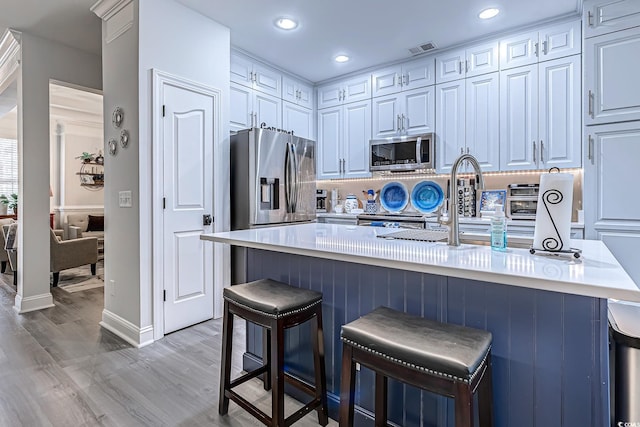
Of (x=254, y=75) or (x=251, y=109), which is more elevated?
(x=254, y=75)

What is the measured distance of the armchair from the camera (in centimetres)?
423

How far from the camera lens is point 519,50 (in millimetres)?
3242

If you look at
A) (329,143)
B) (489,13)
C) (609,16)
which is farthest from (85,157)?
(609,16)

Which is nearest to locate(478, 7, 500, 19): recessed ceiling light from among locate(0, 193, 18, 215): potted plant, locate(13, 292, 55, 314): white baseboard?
locate(13, 292, 55, 314): white baseboard

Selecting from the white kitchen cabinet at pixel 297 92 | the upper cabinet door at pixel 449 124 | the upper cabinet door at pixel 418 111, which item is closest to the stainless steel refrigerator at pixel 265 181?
the white kitchen cabinet at pixel 297 92

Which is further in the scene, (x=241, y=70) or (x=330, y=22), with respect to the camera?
(x=241, y=70)

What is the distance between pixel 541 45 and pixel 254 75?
2.90 meters

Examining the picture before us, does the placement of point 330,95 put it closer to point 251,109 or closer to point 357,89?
point 357,89

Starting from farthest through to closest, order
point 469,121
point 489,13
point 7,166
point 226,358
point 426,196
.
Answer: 1. point 7,166
2. point 426,196
3. point 469,121
4. point 489,13
5. point 226,358

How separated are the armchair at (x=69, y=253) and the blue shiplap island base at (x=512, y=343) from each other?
4.21 metres

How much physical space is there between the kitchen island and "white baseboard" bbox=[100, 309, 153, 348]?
1662 millimetres

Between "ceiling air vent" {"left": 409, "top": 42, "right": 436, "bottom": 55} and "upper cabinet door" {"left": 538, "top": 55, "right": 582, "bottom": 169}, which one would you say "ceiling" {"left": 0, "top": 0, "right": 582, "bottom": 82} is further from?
"upper cabinet door" {"left": 538, "top": 55, "right": 582, "bottom": 169}

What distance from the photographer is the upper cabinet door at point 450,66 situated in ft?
11.7

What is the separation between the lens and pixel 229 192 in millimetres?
3324
